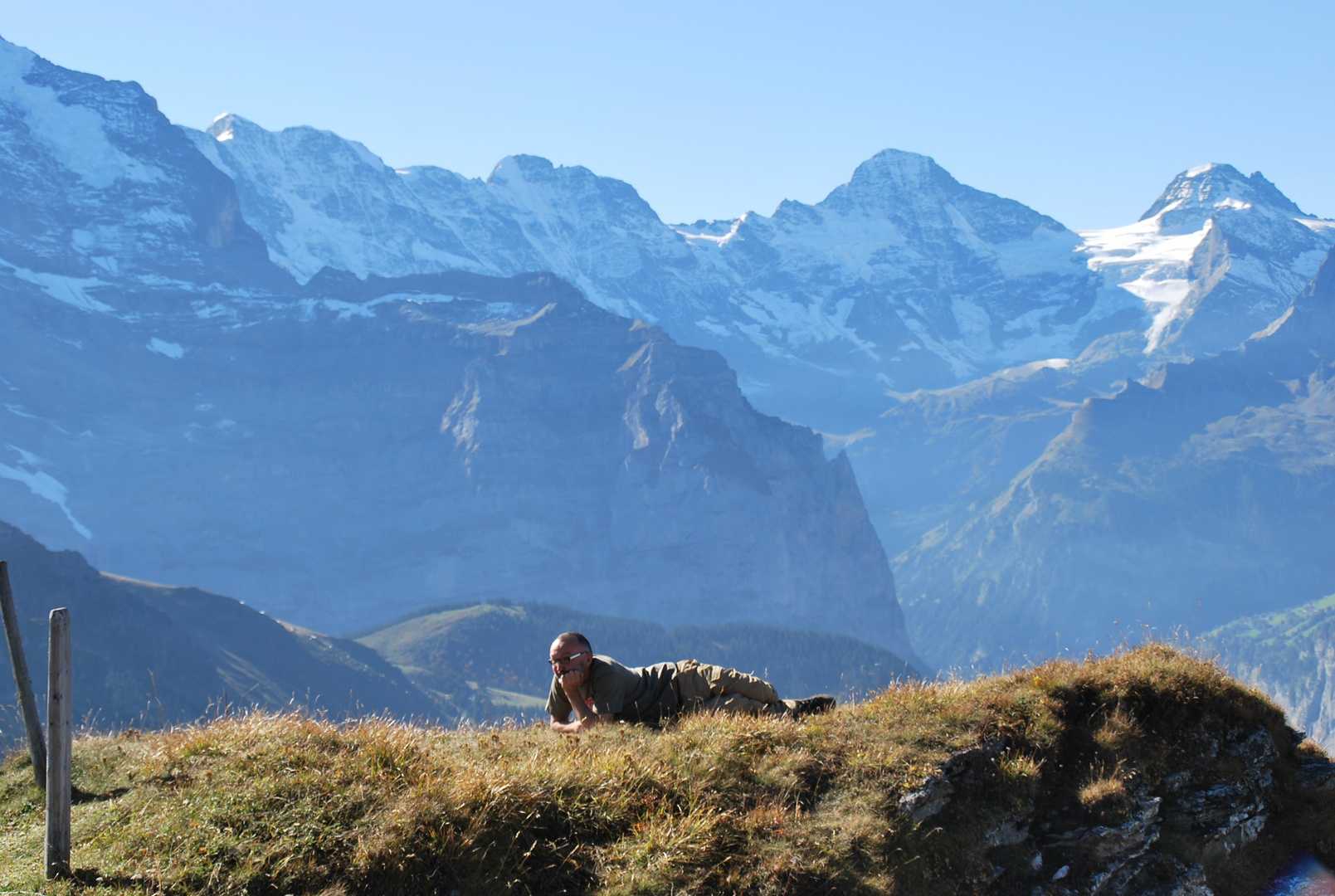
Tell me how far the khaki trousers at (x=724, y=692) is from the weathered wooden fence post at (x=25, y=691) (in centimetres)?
667

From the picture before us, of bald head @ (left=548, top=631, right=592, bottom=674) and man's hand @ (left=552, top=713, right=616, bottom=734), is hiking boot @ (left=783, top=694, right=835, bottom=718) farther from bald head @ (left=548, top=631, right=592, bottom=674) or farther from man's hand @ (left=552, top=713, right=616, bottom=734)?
bald head @ (left=548, top=631, right=592, bottom=674)

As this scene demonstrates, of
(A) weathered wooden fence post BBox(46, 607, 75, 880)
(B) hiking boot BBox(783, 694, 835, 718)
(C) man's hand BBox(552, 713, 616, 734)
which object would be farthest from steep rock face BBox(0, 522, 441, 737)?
(A) weathered wooden fence post BBox(46, 607, 75, 880)

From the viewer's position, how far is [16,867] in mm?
8188

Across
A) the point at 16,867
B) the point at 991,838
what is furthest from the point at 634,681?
the point at 16,867

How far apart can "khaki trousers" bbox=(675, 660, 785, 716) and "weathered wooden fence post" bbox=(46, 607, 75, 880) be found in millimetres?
6242

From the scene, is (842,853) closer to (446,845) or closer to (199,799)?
(446,845)

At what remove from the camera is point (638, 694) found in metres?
11.9

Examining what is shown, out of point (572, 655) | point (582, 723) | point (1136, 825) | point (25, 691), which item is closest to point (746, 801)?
point (582, 723)

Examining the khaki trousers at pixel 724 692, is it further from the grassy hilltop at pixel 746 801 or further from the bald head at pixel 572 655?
the bald head at pixel 572 655

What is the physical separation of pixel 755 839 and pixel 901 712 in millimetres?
3045

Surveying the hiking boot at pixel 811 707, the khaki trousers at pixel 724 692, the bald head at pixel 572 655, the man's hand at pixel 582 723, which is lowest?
the man's hand at pixel 582 723

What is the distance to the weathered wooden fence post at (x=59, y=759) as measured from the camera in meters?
7.89

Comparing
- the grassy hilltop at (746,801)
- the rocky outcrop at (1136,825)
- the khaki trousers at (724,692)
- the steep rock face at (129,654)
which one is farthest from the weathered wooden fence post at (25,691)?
the steep rock face at (129,654)

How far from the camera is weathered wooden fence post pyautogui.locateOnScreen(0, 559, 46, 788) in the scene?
9367 mm
